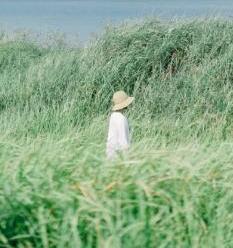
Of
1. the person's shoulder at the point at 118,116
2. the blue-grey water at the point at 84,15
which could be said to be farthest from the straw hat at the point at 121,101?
the blue-grey water at the point at 84,15

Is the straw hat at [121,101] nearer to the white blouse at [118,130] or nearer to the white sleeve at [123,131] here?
the white blouse at [118,130]

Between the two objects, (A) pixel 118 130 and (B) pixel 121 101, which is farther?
(B) pixel 121 101

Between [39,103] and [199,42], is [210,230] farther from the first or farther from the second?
[199,42]

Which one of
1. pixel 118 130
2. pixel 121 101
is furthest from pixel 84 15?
pixel 118 130

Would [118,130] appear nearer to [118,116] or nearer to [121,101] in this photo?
[118,116]

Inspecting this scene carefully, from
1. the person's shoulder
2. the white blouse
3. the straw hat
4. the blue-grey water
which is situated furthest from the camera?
the blue-grey water

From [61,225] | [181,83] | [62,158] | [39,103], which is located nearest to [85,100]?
[39,103]

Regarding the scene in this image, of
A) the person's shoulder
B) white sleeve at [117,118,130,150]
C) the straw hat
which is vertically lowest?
white sleeve at [117,118,130,150]

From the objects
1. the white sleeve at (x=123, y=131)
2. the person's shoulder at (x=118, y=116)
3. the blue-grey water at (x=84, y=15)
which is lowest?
the blue-grey water at (x=84, y=15)

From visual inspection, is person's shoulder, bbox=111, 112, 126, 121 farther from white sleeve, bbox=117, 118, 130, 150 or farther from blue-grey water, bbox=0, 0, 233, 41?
blue-grey water, bbox=0, 0, 233, 41

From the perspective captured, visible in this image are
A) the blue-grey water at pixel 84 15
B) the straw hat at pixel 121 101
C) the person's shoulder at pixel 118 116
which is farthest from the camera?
the blue-grey water at pixel 84 15

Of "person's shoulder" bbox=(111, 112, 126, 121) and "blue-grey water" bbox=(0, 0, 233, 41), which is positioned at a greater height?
"person's shoulder" bbox=(111, 112, 126, 121)

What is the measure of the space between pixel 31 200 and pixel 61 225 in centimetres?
24

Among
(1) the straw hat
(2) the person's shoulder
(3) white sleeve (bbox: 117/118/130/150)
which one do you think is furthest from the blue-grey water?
(3) white sleeve (bbox: 117/118/130/150)
